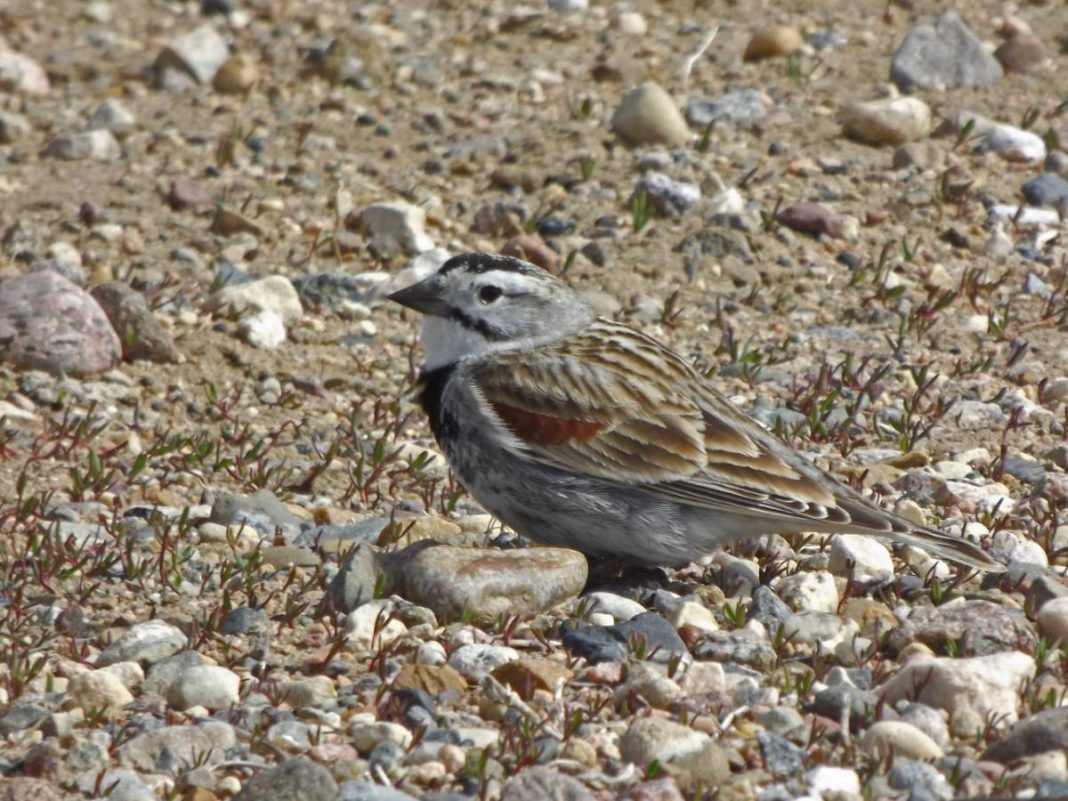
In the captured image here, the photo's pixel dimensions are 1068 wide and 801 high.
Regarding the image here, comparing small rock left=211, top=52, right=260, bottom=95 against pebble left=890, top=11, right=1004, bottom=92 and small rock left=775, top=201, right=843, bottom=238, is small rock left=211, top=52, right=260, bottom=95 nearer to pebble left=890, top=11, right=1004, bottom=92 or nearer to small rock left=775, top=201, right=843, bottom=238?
small rock left=775, top=201, right=843, bottom=238

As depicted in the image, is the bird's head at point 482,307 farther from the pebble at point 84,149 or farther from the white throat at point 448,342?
the pebble at point 84,149

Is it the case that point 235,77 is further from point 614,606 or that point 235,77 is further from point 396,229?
point 614,606

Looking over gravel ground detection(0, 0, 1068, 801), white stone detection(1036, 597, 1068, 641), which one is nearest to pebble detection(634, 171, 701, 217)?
gravel ground detection(0, 0, 1068, 801)

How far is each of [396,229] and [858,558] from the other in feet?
13.6

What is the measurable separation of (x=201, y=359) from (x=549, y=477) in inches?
114

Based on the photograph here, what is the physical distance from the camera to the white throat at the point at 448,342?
7055mm

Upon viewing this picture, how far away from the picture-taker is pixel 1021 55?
11.7 metres

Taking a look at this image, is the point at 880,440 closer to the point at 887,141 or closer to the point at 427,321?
the point at 427,321

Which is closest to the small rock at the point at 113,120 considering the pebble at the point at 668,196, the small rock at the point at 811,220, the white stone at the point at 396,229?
the white stone at the point at 396,229

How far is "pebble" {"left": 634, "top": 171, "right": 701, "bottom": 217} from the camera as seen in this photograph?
33.1 ft

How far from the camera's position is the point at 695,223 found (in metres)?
10.1

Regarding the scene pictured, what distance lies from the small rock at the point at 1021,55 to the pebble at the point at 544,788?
7.99 m

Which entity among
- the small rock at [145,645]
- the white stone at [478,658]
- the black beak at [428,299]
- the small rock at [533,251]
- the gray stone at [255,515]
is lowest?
the gray stone at [255,515]

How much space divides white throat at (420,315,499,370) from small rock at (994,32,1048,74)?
5.81 meters
